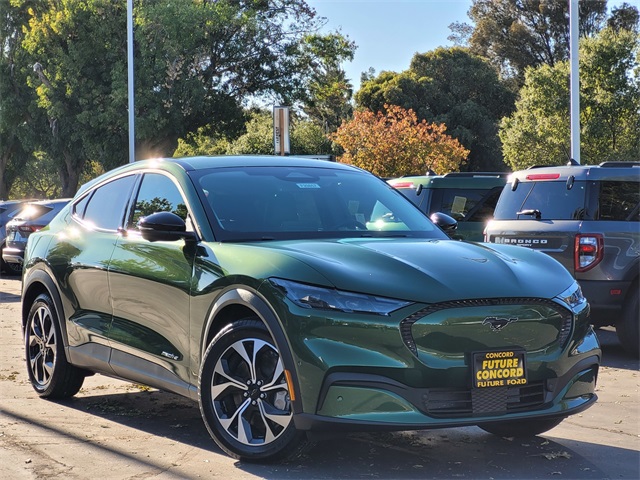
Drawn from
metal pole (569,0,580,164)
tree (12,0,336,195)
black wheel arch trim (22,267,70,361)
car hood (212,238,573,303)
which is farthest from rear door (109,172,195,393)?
tree (12,0,336,195)

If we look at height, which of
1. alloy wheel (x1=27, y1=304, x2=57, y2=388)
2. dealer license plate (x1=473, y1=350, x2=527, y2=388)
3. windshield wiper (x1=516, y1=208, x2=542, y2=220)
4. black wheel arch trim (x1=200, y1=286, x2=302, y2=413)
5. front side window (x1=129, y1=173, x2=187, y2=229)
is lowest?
alloy wheel (x1=27, y1=304, x2=57, y2=388)

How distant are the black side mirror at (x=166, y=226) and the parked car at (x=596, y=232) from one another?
5074 mm

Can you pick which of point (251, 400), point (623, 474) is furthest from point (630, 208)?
point (251, 400)

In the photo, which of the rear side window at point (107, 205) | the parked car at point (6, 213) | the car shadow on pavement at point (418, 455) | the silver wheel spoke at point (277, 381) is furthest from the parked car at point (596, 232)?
the parked car at point (6, 213)

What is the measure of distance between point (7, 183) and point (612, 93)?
35619 millimetres

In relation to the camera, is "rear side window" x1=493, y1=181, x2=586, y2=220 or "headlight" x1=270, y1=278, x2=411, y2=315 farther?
"rear side window" x1=493, y1=181, x2=586, y2=220

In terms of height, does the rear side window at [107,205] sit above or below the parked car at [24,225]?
above

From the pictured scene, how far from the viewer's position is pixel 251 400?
5.35 metres

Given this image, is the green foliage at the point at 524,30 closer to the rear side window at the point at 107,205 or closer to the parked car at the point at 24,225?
the parked car at the point at 24,225

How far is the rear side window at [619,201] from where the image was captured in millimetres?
10031

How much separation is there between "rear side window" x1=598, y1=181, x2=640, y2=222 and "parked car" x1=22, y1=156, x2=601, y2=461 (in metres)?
3.83

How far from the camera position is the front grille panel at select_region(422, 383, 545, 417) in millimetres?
4898

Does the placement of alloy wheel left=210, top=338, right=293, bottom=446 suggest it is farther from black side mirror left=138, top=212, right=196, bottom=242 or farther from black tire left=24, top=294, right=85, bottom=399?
black tire left=24, top=294, right=85, bottom=399

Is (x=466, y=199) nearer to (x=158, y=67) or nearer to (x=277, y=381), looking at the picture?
(x=277, y=381)
